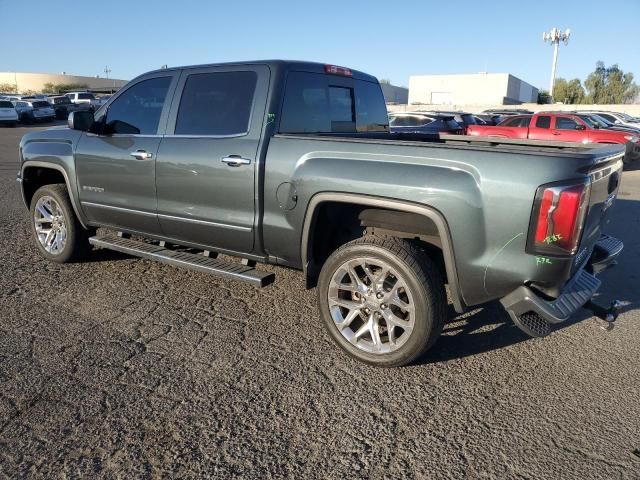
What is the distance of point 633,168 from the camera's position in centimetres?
1616

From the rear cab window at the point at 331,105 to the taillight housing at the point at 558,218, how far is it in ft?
6.37

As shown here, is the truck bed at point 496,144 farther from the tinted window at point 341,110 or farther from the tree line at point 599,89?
the tree line at point 599,89

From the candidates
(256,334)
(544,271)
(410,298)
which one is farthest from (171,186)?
(544,271)

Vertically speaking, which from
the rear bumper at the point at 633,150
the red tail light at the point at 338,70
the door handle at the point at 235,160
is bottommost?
the rear bumper at the point at 633,150

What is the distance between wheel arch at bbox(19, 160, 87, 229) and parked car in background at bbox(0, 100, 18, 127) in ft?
96.0

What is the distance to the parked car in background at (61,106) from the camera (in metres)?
36.2

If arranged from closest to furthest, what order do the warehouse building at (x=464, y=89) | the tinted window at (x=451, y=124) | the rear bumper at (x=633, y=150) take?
the rear bumper at (x=633, y=150) < the tinted window at (x=451, y=124) < the warehouse building at (x=464, y=89)

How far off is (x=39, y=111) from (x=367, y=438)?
3706 centimetres

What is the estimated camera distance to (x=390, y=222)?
3.56 m

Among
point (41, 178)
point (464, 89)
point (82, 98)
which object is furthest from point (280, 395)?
point (464, 89)

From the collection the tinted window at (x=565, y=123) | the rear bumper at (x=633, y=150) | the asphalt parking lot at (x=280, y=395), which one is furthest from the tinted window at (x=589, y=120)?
the asphalt parking lot at (x=280, y=395)

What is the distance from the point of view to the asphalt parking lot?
254cm

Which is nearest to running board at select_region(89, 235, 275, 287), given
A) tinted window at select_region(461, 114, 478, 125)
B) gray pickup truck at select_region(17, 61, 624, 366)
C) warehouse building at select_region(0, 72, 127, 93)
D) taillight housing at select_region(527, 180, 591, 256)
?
gray pickup truck at select_region(17, 61, 624, 366)

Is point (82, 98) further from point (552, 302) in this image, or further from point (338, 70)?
point (552, 302)
